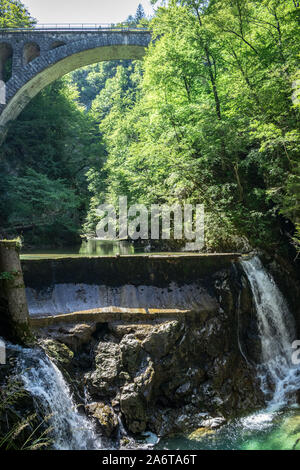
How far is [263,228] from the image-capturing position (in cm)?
1071

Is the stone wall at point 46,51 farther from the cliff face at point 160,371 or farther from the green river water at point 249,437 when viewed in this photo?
the green river water at point 249,437

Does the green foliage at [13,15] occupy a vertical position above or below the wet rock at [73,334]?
above

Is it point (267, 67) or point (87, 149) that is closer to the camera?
point (267, 67)

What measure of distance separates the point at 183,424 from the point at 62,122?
64.9ft

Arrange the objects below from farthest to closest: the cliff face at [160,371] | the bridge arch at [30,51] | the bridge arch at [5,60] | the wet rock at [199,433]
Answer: the bridge arch at [5,60] < the bridge arch at [30,51] < the cliff face at [160,371] < the wet rock at [199,433]

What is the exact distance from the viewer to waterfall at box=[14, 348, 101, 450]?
4.89m

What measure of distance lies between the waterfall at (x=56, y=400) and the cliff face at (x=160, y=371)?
13.4 inches

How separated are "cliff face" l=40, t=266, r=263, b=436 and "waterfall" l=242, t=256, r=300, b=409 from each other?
0.33 metres

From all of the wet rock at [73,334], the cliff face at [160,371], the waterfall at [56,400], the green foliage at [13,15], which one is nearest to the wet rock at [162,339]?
the cliff face at [160,371]

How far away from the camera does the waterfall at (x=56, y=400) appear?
4891mm
